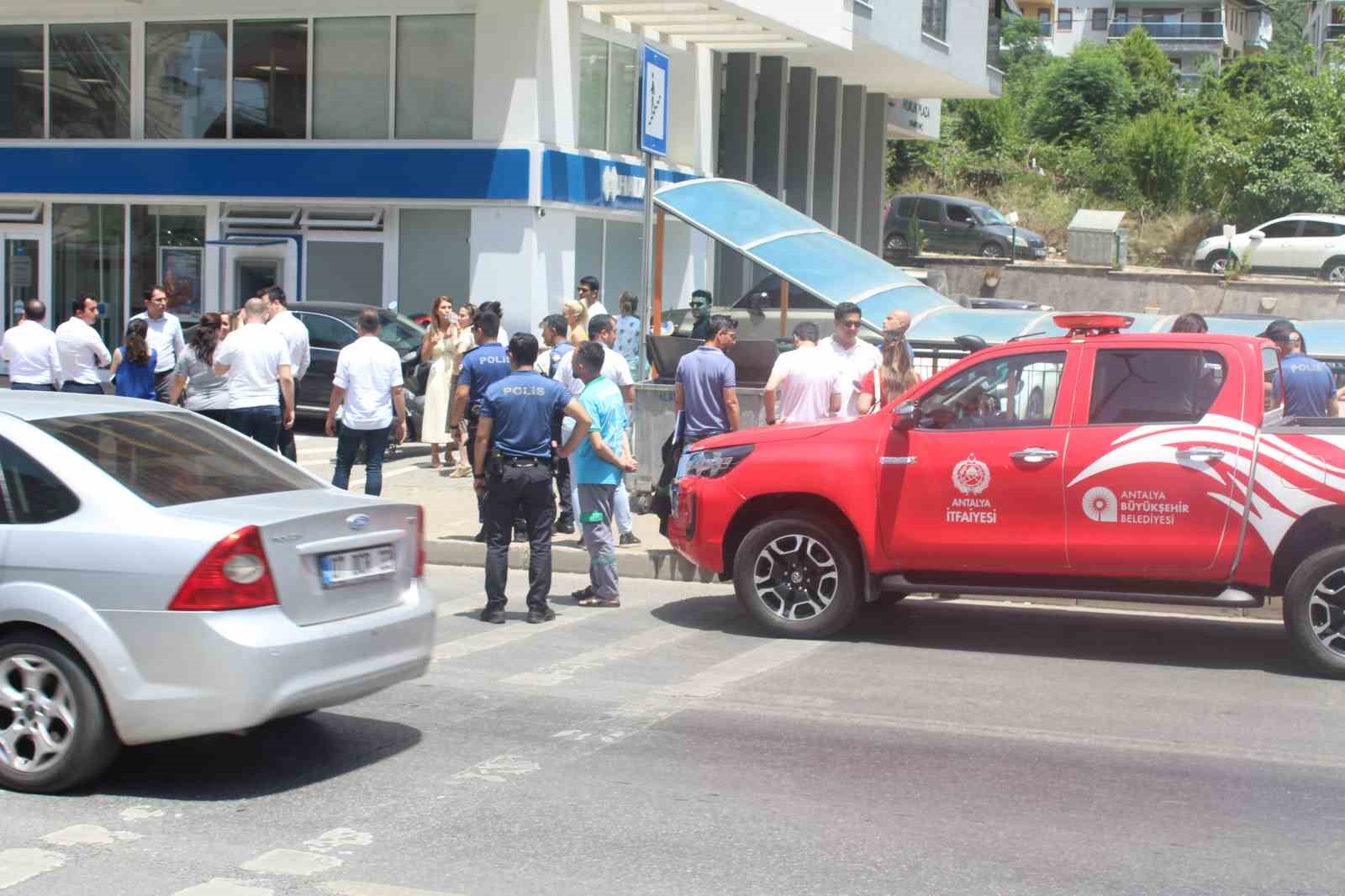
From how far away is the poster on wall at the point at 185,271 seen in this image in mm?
22859

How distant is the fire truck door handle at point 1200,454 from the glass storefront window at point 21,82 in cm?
2046

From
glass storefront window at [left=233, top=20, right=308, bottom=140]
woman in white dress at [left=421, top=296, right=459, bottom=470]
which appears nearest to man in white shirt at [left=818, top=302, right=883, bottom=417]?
woman in white dress at [left=421, top=296, right=459, bottom=470]

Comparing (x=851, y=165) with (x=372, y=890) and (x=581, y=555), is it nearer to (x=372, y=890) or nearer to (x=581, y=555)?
(x=581, y=555)

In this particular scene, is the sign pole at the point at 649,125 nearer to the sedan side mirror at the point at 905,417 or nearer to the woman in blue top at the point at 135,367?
the woman in blue top at the point at 135,367

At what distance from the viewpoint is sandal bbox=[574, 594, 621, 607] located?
10711 mm

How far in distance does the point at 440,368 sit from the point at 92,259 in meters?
9.59

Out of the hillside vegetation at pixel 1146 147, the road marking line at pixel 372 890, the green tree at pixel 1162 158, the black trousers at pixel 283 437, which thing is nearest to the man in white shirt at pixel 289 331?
the black trousers at pixel 283 437

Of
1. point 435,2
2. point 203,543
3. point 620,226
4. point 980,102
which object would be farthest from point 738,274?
point 980,102

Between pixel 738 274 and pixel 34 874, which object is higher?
pixel 738 274

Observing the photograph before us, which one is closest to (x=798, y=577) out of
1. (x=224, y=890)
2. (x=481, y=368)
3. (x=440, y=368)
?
(x=481, y=368)

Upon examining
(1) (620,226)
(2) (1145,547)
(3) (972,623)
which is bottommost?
(3) (972,623)

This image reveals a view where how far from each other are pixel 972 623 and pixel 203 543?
6.00 m

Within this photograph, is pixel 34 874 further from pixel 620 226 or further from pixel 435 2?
pixel 620 226

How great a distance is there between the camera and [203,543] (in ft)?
19.1
